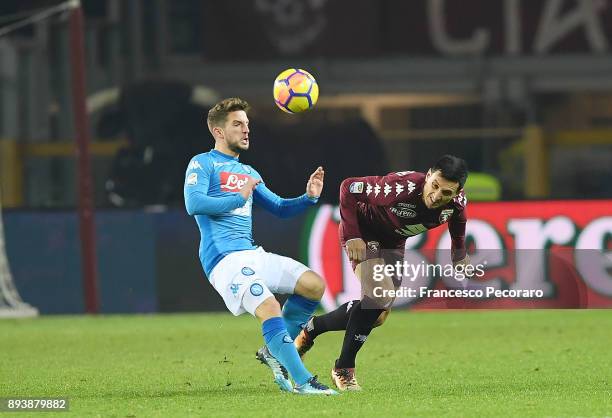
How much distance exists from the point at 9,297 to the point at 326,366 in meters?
6.95

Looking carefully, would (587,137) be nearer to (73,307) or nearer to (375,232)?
(73,307)

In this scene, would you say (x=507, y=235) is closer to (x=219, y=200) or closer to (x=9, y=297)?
(x=9, y=297)

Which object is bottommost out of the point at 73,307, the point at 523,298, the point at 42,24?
the point at 73,307

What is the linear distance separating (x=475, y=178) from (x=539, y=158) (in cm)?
365

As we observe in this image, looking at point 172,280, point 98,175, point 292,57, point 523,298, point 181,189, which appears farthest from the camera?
point 292,57

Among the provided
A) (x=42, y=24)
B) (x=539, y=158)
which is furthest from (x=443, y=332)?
(x=42, y=24)

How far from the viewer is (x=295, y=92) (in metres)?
11.1

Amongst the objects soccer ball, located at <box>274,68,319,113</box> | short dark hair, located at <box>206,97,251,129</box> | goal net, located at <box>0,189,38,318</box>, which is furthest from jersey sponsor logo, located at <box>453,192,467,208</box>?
goal net, located at <box>0,189,38,318</box>

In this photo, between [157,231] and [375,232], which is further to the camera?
[157,231]

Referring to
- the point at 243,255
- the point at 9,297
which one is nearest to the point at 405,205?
the point at 243,255

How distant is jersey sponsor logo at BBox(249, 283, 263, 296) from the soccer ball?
2043 millimetres

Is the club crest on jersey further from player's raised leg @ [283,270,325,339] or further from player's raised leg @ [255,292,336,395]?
player's raised leg @ [255,292,336,395]

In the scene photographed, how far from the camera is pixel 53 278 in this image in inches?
696

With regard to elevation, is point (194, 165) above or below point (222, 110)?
below
